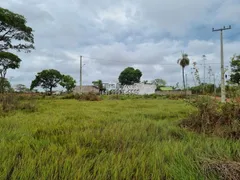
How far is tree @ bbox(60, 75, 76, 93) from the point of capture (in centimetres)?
4873

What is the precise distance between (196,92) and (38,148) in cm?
351

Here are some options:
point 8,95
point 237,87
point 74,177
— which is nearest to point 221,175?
point 74,177

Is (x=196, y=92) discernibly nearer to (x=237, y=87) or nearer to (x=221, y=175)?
(x=237, y=87)

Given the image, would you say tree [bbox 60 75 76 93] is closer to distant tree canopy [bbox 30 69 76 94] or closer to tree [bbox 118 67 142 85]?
distant tree canopy [bbox 30 69 76 94]

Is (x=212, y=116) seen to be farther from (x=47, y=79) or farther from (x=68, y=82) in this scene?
(x=68, y=82)

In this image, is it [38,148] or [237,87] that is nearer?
[38,148]

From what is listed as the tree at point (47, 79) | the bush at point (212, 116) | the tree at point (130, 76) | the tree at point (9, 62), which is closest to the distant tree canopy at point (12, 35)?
the tree at point (9, 62)

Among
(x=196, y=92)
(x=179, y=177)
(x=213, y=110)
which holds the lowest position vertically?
(x=179, y=177)

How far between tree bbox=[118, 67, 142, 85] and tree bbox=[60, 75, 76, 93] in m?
18.1

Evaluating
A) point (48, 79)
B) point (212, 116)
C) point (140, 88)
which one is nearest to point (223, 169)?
point (212, 116)

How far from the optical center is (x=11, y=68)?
54.4 ft

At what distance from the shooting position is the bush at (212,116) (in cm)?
285

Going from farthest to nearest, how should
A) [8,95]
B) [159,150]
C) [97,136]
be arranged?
[8,95]
[97,136]
[159,150]

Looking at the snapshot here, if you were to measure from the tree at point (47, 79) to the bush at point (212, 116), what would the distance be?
44487mm
